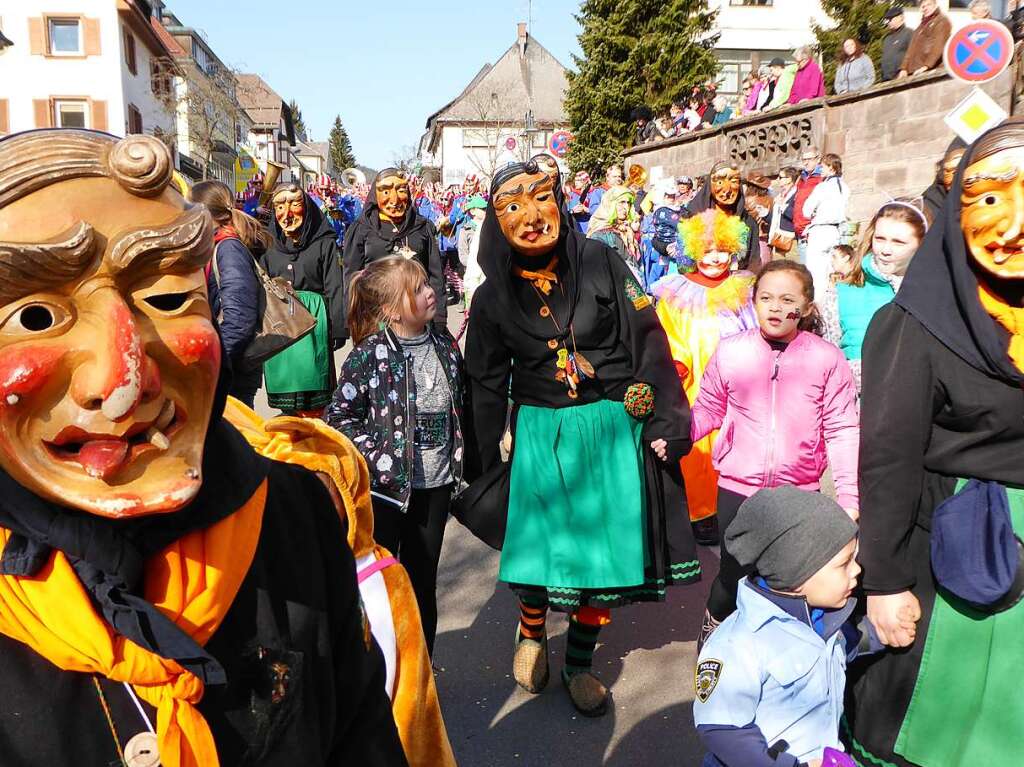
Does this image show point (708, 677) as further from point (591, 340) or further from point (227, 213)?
point (227, 213)

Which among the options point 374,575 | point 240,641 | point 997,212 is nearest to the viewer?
point 240,641

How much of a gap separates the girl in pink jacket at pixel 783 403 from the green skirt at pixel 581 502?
33 cm

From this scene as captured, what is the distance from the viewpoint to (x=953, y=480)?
80.7 inches

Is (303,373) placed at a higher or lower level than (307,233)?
lower

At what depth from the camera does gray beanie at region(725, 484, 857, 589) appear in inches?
84.5

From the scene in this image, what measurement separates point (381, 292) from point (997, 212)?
2121 millimetres

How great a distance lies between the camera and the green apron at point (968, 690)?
195 centimetres

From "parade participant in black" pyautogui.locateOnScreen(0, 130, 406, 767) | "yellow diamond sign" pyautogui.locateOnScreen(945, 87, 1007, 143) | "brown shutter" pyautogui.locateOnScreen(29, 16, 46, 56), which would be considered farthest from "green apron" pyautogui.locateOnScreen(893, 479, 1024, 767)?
"brown shutter" pyautogui.locateOnScreen(29, 16, 46, 56)

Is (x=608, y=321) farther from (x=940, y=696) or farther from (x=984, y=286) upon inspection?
(x=940, y=696)

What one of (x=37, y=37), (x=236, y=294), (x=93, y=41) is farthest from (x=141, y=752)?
(x=37, y=37)

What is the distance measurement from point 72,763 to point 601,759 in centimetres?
244

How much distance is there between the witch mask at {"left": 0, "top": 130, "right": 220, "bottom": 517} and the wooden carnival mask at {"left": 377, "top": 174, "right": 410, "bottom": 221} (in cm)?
574

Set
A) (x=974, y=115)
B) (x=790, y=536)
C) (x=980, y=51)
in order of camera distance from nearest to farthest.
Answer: (x=790, y=536) < (x=974, y=115) < (x=980, y=51)

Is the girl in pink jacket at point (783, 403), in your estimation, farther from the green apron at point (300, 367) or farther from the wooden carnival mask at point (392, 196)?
the wooden carnival mask at point (392, 196)
